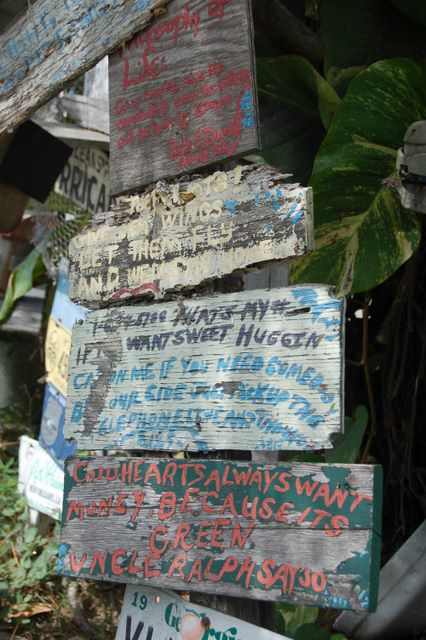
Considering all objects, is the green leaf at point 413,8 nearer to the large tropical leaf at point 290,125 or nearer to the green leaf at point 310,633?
the large tropical leaf at point 290,125

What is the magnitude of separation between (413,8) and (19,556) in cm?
278

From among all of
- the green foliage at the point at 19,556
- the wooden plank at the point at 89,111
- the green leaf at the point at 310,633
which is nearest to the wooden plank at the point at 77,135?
the wooden plank at the point at 89,111

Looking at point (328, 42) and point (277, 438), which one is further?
point (328, 42)

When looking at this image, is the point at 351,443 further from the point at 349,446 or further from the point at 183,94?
the point at 183,94

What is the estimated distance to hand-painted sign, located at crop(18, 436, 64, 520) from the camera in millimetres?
3777

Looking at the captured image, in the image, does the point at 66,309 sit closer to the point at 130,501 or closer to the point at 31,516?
the point at 31,516

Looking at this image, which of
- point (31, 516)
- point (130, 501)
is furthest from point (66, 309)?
point (130, 501)

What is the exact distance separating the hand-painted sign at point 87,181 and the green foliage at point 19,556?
1.52 meters

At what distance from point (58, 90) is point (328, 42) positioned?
35.3 inches

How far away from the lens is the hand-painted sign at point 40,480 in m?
3.78

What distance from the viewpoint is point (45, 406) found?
3.95 m

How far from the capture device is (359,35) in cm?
265

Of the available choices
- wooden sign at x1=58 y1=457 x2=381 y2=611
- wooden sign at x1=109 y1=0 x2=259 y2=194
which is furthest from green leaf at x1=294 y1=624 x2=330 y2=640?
wooden sign at x1=109 y1=0 x2=259 y2=194

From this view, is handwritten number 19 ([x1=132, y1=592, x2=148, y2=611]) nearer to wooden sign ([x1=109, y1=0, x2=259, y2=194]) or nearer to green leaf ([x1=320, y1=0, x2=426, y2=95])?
wooden sign ([x1=109, y1=0, x2=259, y2=194])
